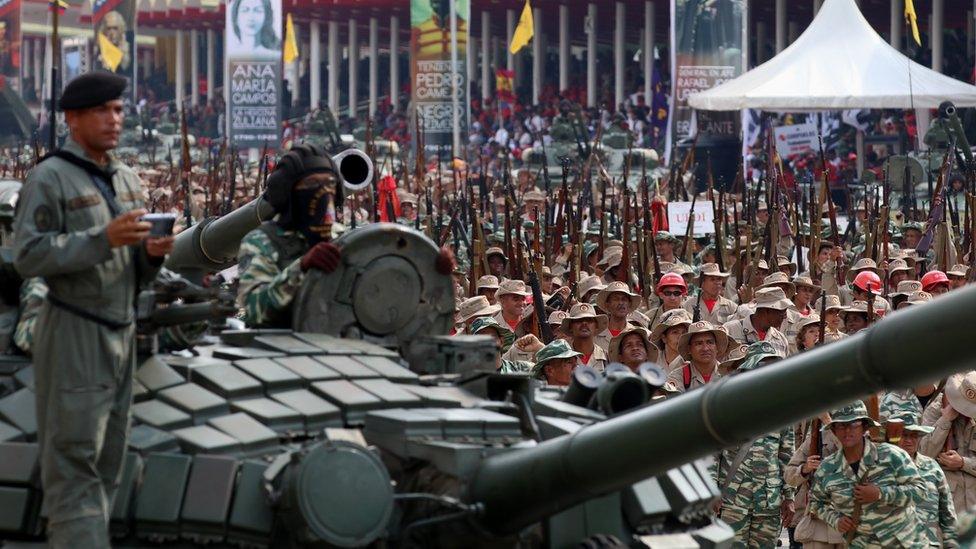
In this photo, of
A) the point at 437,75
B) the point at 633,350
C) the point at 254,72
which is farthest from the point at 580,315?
the point at 254,72

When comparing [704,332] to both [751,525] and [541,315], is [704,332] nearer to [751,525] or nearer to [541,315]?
[541,315]

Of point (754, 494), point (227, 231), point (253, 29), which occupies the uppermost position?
point (253, 29)


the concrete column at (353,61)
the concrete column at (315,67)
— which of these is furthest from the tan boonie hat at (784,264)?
the concrete column at (353,61)

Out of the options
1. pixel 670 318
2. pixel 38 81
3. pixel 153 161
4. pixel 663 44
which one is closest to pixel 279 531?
pixel 670 318

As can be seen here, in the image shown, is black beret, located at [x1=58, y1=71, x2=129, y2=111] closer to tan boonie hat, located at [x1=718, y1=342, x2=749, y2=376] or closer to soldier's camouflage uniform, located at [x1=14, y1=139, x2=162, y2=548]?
soldier's camouflage uniform, located at [x1=14, y1=139, x2=162, y2=548]

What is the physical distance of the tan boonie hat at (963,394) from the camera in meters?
14.0

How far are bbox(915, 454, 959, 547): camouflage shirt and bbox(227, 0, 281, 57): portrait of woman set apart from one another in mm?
26625

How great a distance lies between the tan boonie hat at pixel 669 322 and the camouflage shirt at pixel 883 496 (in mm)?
3131

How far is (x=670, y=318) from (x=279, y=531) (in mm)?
8858

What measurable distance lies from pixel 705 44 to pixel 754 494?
20973 millimetres

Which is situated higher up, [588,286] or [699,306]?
[588,286]

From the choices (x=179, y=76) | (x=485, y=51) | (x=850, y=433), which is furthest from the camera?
(x=179, y=76)

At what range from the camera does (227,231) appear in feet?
34.7

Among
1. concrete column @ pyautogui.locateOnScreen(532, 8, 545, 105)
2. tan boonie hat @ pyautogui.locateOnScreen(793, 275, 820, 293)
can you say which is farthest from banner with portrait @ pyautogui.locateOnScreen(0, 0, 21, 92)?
tan boonie hat @ pyautogui.locateOnScreen(793, 275, 820, 293)
